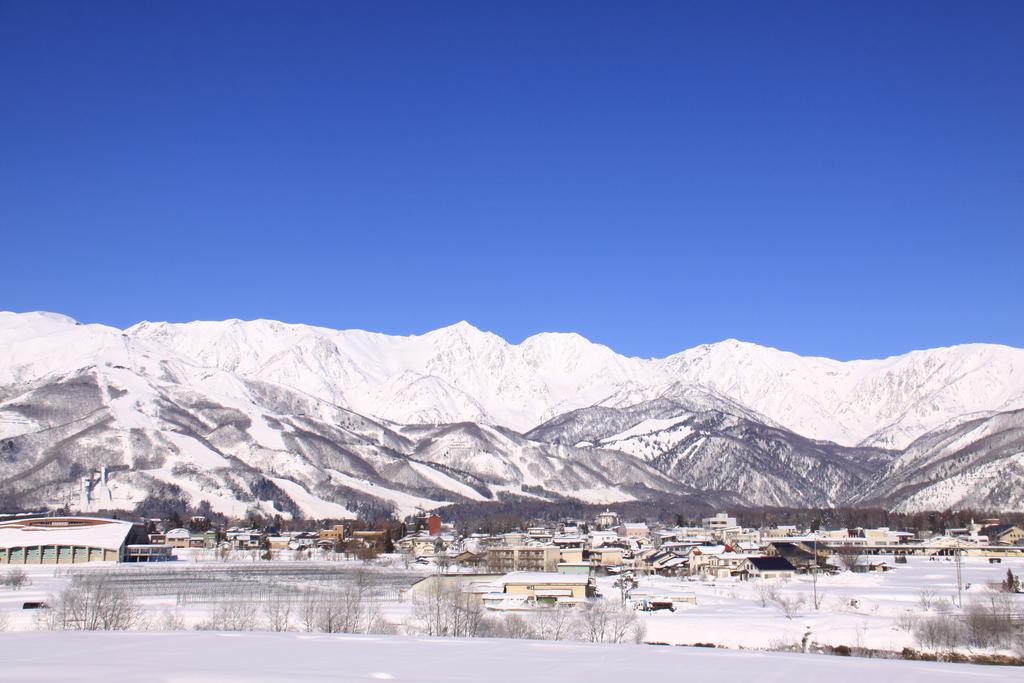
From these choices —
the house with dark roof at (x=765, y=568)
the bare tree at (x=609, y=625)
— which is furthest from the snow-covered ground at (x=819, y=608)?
the house with dark roof at (x=765, y=568)

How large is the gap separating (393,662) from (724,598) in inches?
2102

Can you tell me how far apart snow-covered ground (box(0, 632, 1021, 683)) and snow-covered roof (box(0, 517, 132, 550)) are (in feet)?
315

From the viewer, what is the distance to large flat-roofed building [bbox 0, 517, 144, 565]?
111 meters

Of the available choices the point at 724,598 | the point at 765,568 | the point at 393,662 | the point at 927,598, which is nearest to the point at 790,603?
the point at 724,598

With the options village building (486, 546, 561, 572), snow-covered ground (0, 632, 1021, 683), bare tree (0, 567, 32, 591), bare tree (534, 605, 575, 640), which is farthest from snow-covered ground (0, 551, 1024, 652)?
snow-covered ground (0, 632, 1021, 683)

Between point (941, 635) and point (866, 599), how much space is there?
2013 cm

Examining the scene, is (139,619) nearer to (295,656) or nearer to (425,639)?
(425,639)

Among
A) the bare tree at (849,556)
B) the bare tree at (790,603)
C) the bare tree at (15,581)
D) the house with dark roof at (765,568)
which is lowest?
the bare tree at (790,603)

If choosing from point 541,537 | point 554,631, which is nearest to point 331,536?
point 541,537

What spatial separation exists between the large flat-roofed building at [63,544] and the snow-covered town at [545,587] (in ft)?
0.62

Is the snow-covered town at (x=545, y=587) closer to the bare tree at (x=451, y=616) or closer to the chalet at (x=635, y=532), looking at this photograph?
the bare tree at (x=451, y=616)

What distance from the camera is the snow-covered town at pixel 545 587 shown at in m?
46.3

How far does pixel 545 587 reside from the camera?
215ft

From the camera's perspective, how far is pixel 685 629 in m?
50.9
